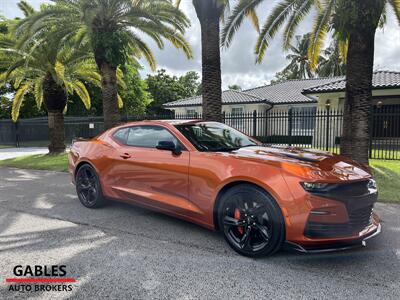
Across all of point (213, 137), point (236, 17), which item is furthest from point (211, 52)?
point (213, 137)

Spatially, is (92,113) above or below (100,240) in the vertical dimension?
above

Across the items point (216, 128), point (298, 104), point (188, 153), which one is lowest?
point (188, 153)

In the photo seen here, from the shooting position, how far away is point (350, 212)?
3.15m

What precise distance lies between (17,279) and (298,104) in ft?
73.1

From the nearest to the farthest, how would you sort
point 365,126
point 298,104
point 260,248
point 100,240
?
1. point 260,248
2. point 100,240
3. point 365,126
4. point 298,104

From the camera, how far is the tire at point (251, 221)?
10.7 feet

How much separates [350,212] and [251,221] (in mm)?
1003

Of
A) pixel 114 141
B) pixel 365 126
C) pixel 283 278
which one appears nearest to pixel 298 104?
pixel 365 126

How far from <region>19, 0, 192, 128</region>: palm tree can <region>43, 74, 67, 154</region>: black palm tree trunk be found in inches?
148

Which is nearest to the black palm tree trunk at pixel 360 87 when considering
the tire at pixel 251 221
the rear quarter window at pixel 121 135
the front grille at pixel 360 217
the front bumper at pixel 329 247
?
the front grille at pixel 360 217

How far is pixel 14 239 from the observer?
4109mm

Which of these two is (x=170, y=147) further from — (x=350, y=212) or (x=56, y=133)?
(x=56, y=133)

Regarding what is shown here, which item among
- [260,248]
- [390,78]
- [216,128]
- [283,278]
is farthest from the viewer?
[390,78]

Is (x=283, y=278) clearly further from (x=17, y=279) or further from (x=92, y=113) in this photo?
(x=92, y=113)
